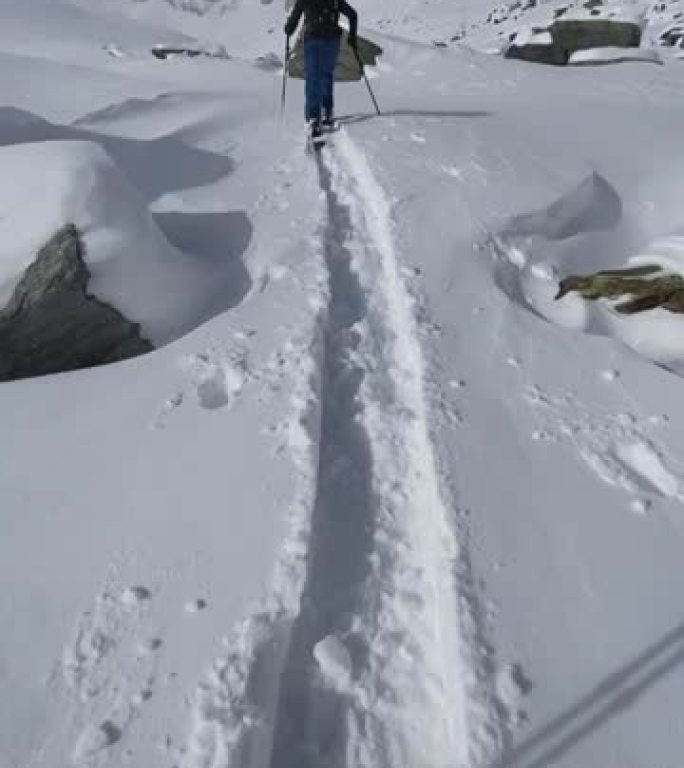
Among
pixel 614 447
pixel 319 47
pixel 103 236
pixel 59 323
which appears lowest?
pixel 614 447

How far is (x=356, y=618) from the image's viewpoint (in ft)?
8.93

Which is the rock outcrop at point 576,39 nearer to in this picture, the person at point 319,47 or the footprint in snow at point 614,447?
the person at point 319,47

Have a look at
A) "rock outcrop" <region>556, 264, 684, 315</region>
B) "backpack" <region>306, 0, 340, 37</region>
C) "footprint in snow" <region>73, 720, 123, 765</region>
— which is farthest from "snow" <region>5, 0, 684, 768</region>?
"backpack" <region>306, 0, 340, 37</region>

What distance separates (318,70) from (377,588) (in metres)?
6.62

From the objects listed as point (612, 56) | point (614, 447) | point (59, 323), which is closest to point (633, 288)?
point (614, 447)

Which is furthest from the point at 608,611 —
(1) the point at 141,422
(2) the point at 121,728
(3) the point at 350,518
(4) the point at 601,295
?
(4) the point at 601,295

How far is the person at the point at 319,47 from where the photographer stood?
7695 millimetres

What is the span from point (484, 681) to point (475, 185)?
4926 millimetres

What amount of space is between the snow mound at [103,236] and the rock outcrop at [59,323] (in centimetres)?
9

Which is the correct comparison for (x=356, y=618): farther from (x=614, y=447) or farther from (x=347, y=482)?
(x=614, y=447)

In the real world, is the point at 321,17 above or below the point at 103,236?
above

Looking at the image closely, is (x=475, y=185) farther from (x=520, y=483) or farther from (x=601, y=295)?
(x=520, y=483)

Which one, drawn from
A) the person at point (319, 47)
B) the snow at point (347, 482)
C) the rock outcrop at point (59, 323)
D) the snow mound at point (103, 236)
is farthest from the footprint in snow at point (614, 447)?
the person at point (319, 47)

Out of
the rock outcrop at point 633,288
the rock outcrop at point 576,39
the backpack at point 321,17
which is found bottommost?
the rock outcrop at point 576,39
